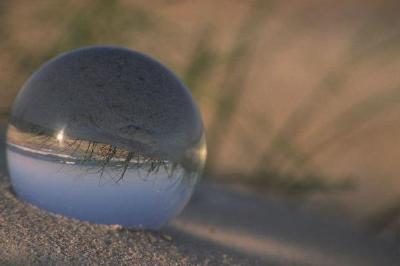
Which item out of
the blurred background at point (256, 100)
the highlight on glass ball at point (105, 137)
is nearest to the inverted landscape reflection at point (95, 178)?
the highlight on glass ball at point (105, 137)

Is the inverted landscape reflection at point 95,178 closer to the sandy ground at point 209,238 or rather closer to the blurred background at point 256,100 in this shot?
the sandy ground at point 209,238

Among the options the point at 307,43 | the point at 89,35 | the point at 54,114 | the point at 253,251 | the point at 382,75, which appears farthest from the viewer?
the point at 307,43

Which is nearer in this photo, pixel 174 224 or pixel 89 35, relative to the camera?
pixel 174 224

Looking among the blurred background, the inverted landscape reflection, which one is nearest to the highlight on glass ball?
the inverted landscape reflection

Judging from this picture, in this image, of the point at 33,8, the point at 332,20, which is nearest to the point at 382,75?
the point at 332,20

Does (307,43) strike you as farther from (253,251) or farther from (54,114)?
(54,114)

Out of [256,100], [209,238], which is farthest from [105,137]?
[256,100]

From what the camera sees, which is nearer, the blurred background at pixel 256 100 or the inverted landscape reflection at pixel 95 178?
the inverted landscape reflection at pixel 95 178
